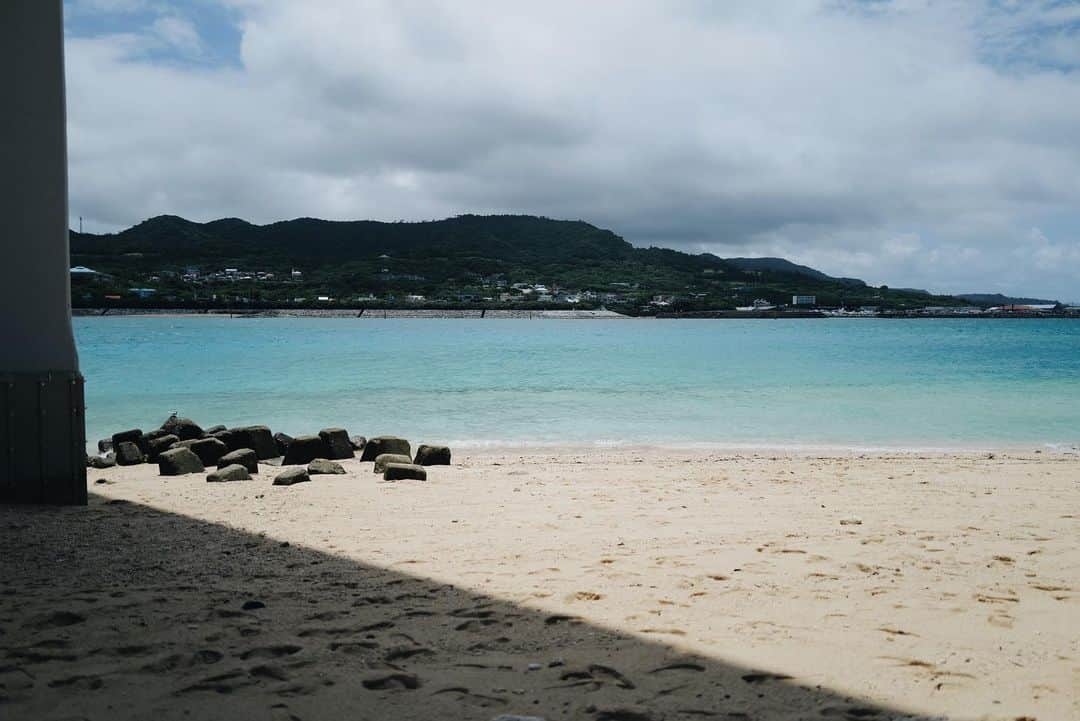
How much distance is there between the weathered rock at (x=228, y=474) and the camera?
23.9 ft

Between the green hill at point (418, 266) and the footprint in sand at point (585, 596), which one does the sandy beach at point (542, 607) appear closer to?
the footprint in sand at point (585, 596)

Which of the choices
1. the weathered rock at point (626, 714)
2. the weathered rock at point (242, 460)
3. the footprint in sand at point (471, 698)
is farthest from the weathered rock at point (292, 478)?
the weathered rock at point (626, 714)

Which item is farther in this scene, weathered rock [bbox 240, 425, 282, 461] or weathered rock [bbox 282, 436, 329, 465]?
weathered rock [bbox 240, 425, 282, 461]

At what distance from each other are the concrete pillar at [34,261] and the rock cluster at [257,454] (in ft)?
6.24

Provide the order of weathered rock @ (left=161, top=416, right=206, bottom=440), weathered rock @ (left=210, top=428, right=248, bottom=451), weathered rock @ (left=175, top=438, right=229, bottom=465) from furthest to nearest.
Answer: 1. weathered rock @ (left=161, top=416, right=206, bottom=440)
2. weathered rock @ (left=210, top=428, right=248, bottom=451)
3. weathered rock @ (left=175, top=438, right=229, bottom=465)

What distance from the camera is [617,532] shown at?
519 cm

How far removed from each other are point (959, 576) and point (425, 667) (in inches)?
110

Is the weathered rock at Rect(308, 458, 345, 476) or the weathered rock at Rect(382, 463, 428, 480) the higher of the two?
the weathered rock at Rect(382, 463, 428, 480)

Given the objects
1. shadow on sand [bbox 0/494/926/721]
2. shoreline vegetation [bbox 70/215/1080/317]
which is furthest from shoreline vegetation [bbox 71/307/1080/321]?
shadow on sand [bbox 0/494/926/721]

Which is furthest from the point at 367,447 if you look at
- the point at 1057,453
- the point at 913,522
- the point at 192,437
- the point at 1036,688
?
the point at 1057,453

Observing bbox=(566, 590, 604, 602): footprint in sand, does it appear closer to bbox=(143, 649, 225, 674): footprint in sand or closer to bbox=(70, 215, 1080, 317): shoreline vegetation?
bbox=(143, 649, 225, 674): footprint in sand

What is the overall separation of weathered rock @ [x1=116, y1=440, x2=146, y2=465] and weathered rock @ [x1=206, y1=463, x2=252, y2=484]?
6.63ft

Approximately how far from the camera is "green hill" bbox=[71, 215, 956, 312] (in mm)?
112000

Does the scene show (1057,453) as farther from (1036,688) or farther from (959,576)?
(1036,688)
